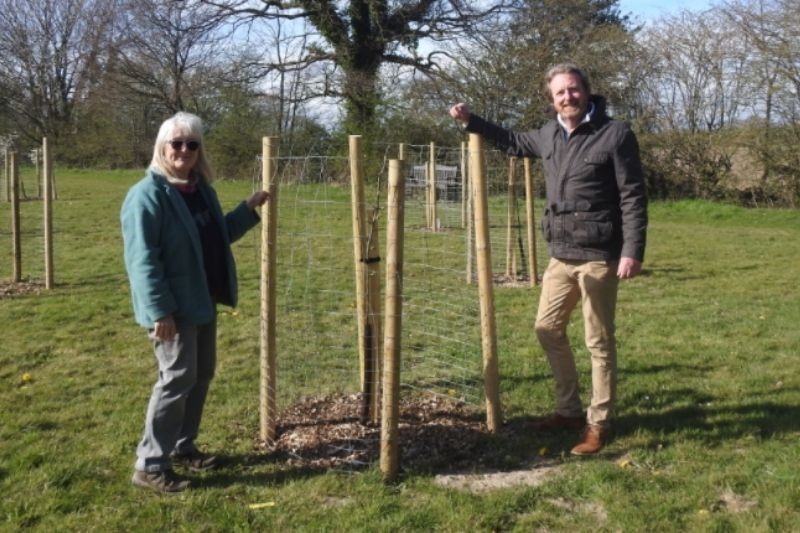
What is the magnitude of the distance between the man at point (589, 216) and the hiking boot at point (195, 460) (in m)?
2.00

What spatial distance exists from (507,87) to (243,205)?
18.8m

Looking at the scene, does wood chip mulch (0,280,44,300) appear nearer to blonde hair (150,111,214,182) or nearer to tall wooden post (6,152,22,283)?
tall wooden post (6,152,22,283)

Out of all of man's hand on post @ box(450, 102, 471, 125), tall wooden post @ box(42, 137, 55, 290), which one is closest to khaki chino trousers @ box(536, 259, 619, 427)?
man's hand on post @ box(450, 102, 471, 125)

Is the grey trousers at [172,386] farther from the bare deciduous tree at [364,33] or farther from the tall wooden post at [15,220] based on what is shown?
Result: the bare deciduous tree at [364,33]

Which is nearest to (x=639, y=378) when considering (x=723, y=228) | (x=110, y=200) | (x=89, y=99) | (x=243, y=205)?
(x=243, y=205)

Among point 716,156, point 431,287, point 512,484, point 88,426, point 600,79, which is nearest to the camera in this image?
point 512,484

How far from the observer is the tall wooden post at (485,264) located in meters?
4.16

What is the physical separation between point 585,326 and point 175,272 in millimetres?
2223

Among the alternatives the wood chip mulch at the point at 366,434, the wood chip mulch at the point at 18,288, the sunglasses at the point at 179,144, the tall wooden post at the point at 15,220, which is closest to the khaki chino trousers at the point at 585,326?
the wood chip mulch at the point at 366,434

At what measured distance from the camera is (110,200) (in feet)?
66.3

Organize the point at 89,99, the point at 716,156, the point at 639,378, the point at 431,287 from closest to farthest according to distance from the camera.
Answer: the point at 639,378
the point at 431,287
the point at 716,156
the point at 89,99

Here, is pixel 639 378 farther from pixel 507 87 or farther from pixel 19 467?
pixel 507 87

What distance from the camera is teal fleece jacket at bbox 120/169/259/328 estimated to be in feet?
11.0

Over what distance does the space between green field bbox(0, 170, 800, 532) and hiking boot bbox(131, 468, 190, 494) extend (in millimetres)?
62
